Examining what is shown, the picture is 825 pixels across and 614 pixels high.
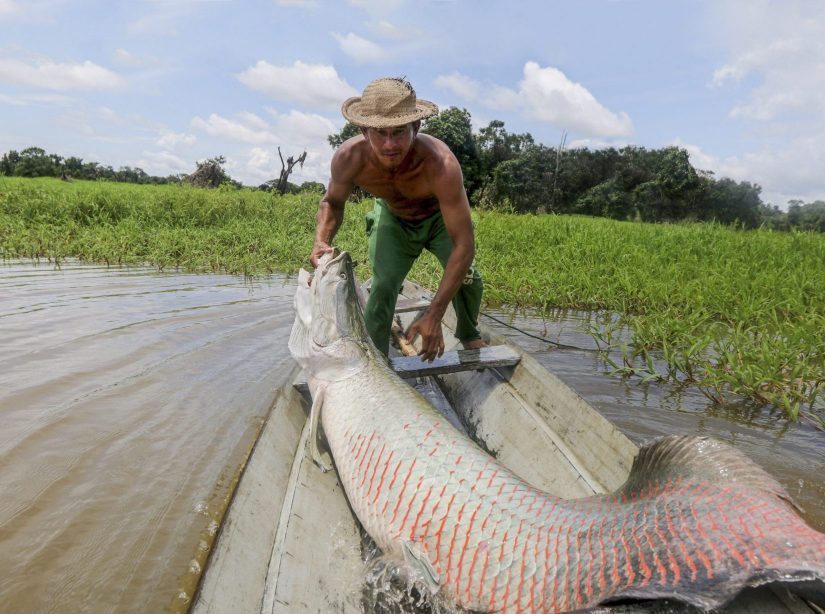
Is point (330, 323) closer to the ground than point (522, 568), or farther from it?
farther from it

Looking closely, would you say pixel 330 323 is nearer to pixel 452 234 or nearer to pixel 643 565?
pixel 452 234

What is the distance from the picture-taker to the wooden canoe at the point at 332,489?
5.31 feet

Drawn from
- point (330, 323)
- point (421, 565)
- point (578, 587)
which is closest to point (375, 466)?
point (421, 565)

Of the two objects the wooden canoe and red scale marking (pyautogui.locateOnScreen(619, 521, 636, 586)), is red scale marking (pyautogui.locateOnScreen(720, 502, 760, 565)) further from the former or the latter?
red scale marking (pyautogui.locateOnScreen(619, 521, 636, 586))

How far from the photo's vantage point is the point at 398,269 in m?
3.69

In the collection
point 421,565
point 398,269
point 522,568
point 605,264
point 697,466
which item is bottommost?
point 421,565

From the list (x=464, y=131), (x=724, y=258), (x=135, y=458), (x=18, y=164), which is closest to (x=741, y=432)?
(x=135, y=458)

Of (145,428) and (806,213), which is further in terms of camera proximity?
(806,213)

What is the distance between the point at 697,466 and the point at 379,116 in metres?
2.05

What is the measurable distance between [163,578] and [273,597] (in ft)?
2.84

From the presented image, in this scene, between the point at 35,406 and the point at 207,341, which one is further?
the point at 207,341

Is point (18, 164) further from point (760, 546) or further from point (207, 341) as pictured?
point (760, 546)

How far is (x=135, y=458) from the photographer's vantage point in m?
3.08

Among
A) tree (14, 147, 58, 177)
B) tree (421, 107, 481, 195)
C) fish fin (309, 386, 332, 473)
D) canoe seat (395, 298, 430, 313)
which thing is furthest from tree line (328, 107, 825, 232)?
fish fin (309, 386, 332, 473)
